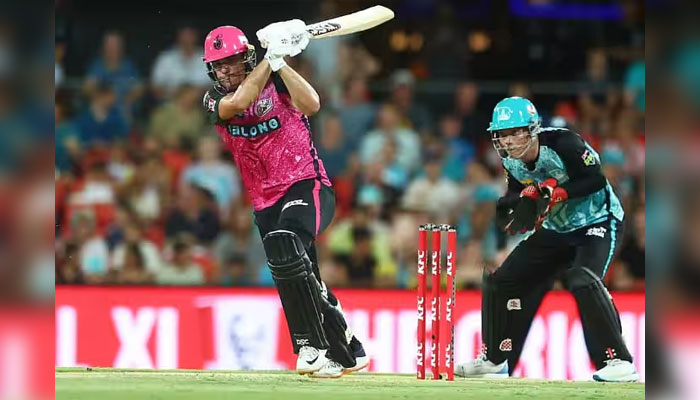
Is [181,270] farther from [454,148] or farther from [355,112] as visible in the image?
[454,148]

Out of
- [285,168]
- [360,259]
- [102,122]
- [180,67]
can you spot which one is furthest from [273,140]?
[102,122]

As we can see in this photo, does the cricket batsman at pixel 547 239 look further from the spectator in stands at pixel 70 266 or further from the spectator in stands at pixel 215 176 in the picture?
the spectator in stands at pixel 70 266

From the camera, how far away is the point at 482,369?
23.4 feet

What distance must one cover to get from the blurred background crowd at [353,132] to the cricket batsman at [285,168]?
274 centimetres

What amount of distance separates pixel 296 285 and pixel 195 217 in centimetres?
375

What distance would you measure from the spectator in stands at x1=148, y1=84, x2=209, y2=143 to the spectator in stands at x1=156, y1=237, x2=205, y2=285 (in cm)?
110

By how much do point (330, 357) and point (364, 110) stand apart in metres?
4.18

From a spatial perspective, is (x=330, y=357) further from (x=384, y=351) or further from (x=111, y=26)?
(x=111, y=26)

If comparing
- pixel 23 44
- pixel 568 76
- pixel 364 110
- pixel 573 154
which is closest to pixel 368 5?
pixel 364 110

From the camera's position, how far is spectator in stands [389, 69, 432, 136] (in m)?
10.3

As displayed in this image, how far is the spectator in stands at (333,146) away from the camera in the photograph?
9.90 m

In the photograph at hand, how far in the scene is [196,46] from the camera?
1027 centimetres

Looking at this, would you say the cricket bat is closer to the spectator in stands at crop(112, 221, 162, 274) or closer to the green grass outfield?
the green grass outfield

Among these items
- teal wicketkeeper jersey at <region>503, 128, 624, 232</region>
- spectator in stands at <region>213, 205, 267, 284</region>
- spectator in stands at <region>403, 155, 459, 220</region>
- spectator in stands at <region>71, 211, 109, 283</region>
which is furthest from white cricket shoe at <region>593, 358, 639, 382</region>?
spectator in stands at <region>71, 211, 109, 283</region>
